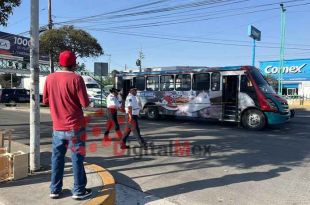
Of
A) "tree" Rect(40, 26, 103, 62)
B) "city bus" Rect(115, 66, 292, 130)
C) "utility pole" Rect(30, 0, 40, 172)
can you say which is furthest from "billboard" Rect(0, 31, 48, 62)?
"utility pole" Rect(30, 0, 40, 172)

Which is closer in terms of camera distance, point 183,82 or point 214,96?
point 214,96

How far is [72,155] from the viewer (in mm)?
5336

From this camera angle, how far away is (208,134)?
13180 mm

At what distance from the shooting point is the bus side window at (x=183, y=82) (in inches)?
696

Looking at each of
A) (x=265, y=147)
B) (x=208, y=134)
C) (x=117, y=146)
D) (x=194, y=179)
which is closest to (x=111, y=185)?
(x=194, y=179)

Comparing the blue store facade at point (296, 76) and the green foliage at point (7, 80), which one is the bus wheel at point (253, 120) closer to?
the blue store facade at point (296, 76)

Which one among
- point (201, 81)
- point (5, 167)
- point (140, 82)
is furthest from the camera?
point (140, 82)

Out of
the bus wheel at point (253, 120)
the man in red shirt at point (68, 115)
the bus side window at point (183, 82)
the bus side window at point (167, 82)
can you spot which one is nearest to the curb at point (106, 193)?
the man in red shirt at point (68, 115)

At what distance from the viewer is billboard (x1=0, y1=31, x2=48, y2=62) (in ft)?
152

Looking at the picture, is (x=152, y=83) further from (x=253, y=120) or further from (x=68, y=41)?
(x=68, y=41)

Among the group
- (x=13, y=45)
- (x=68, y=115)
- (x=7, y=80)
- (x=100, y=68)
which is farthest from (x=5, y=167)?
(x=7, y=80)

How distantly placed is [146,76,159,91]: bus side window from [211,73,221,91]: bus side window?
339 cm

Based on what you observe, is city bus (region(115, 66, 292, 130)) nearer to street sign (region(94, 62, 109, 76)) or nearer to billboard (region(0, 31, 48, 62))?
street sign (region(94, 62, 109, 76))

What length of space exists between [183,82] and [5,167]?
12.5 meters
